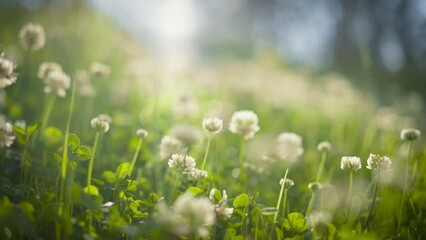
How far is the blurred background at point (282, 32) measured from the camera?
5598 millimetres

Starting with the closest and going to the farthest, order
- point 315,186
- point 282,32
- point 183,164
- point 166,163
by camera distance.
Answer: point 183,164, point 315,186, point 166,163, point 282,32

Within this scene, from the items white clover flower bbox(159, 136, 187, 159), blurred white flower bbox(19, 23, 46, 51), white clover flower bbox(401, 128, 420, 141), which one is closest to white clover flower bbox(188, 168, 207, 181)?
white clover flower bbox(159, 136, 187, 159)

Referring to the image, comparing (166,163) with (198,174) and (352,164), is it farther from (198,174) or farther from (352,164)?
(352,164)

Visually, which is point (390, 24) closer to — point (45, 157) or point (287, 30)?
point (287, 30)

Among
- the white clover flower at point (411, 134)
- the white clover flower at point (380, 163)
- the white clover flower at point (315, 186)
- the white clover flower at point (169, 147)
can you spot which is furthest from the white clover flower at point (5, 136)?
the white clover flower at point (411, 134)

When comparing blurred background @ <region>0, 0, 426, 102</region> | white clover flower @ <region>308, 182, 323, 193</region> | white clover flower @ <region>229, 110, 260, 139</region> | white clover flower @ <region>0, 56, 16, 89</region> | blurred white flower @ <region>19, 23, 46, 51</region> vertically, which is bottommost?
white clover flower @ <region>308, 182, 323, 193</region>

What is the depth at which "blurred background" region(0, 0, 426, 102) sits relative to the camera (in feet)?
18.4

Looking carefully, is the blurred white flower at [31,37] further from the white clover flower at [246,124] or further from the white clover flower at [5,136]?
the white clover flower at [246,124]

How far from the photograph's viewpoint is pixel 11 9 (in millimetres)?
5301

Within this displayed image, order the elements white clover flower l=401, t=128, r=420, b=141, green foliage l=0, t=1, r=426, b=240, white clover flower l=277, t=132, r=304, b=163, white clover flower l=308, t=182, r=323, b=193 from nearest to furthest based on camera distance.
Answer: green foliage l=0, t=1, r=426, b=240
white clover flower l=308, t=182, r=323, b=193
white clover flower l=401, t=128, r=420, b=141
white clover flower l=277, t=132, r=304, b=163

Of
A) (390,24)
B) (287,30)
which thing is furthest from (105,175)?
(287,30)

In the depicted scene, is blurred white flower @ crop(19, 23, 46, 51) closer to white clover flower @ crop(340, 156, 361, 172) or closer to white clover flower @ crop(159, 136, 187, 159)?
white clover flower @ crop(159, 136, 187, 159)

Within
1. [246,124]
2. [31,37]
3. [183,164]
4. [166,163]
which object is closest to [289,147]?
[246,124]

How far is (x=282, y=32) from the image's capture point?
20156 millimetres
